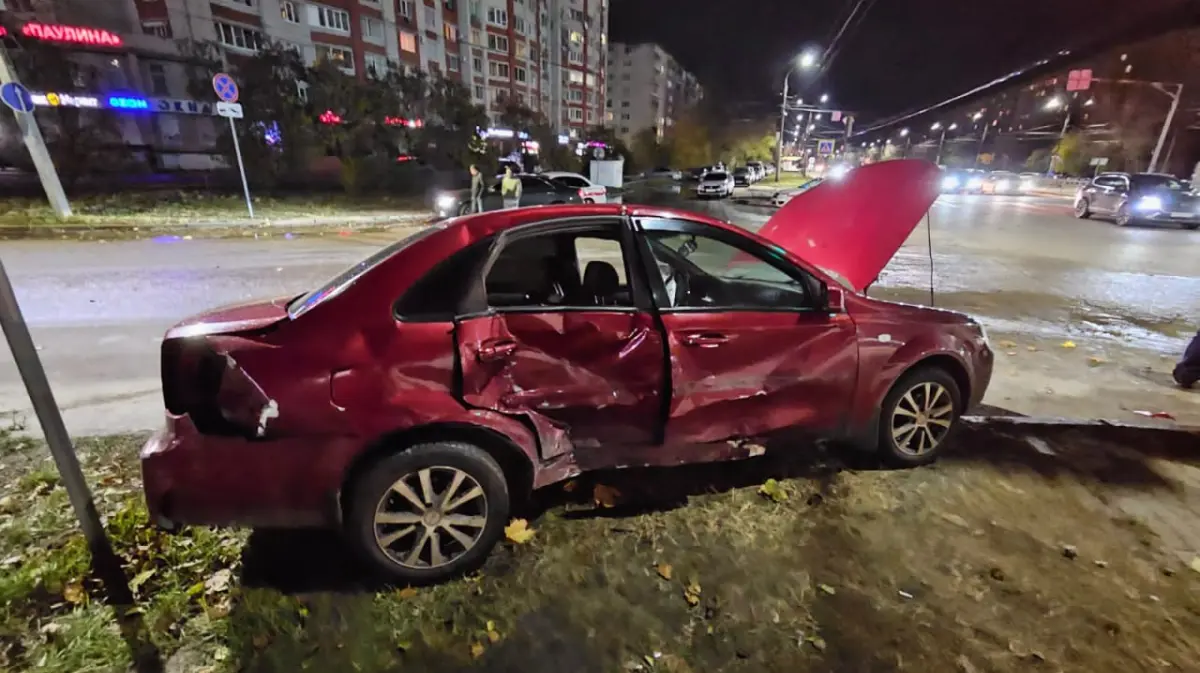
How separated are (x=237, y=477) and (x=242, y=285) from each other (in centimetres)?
741

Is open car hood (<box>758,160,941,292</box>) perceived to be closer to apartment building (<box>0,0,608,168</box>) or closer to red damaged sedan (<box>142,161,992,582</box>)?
red damaged sedan (<box>142,161,992,582</box>)

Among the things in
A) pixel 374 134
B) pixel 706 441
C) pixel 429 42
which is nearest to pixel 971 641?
pixel 706 441

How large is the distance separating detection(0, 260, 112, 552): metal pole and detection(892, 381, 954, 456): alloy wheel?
167 inches

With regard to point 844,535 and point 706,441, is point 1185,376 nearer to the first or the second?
point 844,535

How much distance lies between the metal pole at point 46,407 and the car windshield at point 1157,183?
25.2m

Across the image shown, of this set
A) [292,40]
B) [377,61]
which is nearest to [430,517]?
[292,40]

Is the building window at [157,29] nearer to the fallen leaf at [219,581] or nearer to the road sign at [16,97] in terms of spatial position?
the road sign at [16,97]

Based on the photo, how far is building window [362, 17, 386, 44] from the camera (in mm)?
42531

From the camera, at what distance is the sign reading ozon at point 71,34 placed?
22.1 metres

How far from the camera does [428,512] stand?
109 inches

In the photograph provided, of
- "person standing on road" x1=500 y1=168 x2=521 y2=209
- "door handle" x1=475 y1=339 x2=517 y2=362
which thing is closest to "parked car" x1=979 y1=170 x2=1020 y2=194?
"person standing on road" x1=500 y1=168 x2=521 y2=209

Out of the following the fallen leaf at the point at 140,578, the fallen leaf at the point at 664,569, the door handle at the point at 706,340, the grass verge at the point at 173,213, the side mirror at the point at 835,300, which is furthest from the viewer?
the grass verge at the point at 173,213

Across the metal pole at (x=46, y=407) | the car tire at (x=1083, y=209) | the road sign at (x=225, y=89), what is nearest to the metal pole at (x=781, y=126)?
the car tire at (x=1083, y=209)

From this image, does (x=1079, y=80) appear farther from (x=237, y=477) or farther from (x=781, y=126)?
(x=237, y=477)
